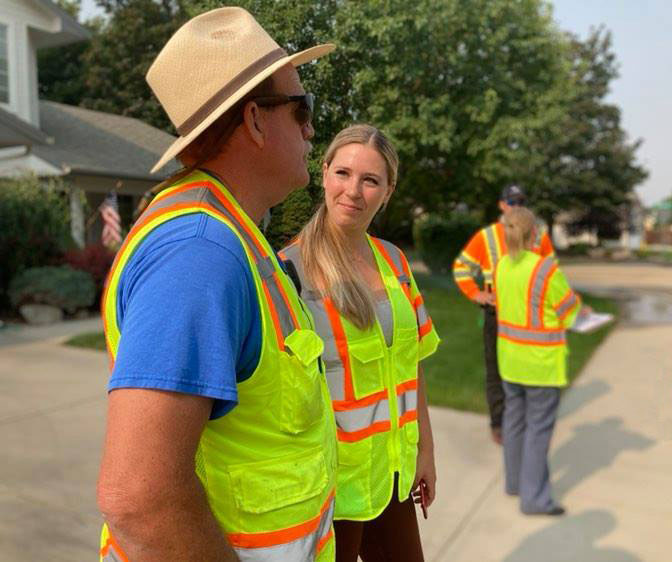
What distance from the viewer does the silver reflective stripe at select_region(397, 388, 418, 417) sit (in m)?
1.95

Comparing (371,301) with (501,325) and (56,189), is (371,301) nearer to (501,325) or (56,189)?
(501,325)

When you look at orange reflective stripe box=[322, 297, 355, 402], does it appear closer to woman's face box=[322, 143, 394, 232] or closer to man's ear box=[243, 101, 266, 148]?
woman's face box=[322, 143, 394, 232]

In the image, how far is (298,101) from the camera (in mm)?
1189

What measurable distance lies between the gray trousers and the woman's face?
7.28ft

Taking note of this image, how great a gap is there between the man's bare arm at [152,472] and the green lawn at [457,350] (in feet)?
12.6

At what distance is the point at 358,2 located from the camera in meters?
1.65

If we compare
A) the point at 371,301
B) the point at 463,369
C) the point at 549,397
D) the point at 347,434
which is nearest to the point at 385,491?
the point at 347,434

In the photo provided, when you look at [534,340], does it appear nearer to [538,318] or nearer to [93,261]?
[538,318]

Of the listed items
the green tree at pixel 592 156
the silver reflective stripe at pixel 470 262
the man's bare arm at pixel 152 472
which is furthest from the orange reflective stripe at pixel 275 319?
the green tree at pixel 592 156

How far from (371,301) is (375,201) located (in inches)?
12.0

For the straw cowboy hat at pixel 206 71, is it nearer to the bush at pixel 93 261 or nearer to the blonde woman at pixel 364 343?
the blonde woman at pixel 364 343

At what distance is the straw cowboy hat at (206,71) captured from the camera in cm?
106

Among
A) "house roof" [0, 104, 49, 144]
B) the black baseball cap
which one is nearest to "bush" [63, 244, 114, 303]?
"house roof" [0, 104, 49, 144]

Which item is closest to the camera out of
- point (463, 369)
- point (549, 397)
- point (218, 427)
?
point (218, 427)
